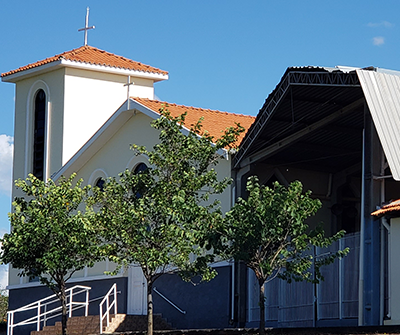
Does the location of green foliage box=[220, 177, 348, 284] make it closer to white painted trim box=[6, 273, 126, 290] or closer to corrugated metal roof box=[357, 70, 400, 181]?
corrugated metal roof box=[357, 70, 400, 181]

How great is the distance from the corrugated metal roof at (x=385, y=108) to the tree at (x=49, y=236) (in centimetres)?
657

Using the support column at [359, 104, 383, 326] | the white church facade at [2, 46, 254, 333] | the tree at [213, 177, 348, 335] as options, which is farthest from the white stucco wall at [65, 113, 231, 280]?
the tree at [213, 177, 348, 335]

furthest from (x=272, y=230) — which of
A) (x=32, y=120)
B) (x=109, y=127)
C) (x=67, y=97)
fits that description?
(x=32, y=120)

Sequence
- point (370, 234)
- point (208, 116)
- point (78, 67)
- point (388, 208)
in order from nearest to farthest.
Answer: point (388, 208) < point (370, 234) < point (208, 116) < point (78, 67)

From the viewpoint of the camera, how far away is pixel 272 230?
1670 centimetres

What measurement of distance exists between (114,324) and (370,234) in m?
8.01

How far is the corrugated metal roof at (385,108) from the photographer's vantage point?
1828 centimetres

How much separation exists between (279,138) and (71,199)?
5.93m

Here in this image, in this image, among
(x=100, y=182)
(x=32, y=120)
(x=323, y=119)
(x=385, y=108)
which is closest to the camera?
(x=385, y=108)

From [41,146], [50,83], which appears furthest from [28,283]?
[50,83]

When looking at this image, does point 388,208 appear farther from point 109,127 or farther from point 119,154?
point 109,127

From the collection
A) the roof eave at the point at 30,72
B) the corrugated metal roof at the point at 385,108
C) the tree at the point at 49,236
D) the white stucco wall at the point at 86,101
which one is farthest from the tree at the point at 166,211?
the roof eave at the point at 30,72

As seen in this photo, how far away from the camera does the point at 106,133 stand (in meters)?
27.4

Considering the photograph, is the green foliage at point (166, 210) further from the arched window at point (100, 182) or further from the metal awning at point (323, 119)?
the arched window at point (100, 182)
